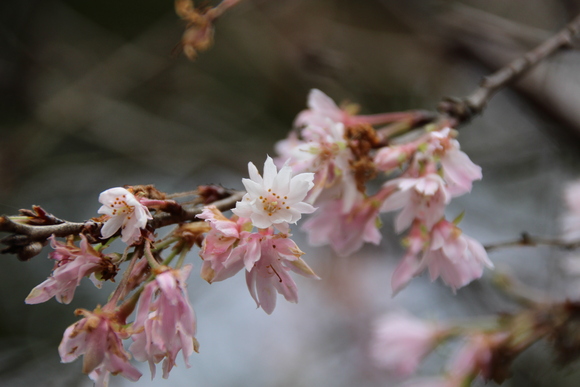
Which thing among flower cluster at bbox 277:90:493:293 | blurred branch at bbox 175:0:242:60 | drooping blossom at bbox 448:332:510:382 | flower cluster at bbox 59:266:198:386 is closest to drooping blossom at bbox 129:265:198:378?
flower cluster at bbox 59:266:198:386

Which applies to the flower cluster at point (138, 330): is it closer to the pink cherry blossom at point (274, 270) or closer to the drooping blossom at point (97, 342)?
the drooping blossom at point (97, 342)

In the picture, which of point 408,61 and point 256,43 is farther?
point 408,61

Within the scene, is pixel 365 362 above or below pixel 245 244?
below

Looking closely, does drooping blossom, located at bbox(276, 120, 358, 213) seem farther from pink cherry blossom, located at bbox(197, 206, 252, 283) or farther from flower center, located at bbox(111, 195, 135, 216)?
flower center, located at bbox(111, 195, 135, 216)

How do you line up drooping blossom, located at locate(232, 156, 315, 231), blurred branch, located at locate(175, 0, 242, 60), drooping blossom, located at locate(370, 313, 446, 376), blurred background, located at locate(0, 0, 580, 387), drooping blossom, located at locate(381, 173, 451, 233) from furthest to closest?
blurred background, located at locate(0, 0, 580, 387) < drooping blossom, located at locate(370, 313, 446, 376) < blurred branch, located at locate(175, 0, 242, 60) < drooping blossom, located at locate(381, 173, 451, 233) < drooping blossom, located at locate(232, 156, 315, 231)

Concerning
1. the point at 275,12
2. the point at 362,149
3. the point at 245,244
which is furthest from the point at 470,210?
the point at 245,244

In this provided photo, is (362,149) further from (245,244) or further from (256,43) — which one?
(256,43)

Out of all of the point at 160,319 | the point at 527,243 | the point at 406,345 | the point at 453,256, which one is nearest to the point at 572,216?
the point at 527,243

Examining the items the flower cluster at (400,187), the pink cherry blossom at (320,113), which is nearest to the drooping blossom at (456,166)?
the flower cluster at (400,187)
